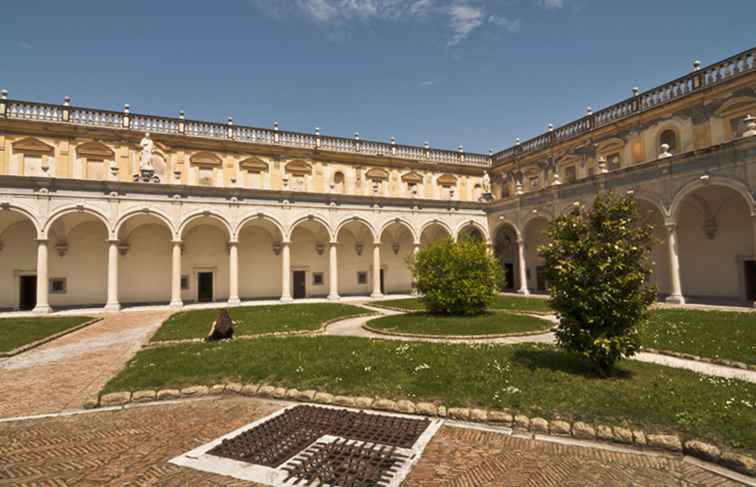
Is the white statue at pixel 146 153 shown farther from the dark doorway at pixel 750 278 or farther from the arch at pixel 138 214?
the dark doorway at pixel 750 278

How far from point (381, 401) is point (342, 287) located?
84.0 feet

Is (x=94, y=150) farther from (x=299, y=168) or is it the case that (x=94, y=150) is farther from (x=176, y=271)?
(x=299, y=168)

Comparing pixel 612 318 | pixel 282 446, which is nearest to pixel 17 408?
pixel 282 446

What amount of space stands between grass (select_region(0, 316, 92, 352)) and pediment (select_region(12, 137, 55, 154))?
39.7ft

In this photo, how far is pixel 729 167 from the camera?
18.6 metres

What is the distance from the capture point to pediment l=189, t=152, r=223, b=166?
27994mm

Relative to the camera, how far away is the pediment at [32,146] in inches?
939

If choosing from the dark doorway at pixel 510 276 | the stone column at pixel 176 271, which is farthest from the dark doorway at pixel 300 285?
the dark doorway at pixel 510 276

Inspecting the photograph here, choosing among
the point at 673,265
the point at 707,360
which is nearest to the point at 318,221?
the point at 673,265

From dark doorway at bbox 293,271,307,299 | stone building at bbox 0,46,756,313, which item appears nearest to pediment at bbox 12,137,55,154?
stone building at bbox 0,46,756,313

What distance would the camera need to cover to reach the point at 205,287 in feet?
91.9

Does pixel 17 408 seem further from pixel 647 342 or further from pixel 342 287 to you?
pixel 342 287

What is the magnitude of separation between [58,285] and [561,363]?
29.3 metres

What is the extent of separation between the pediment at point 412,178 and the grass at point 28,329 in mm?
24616
